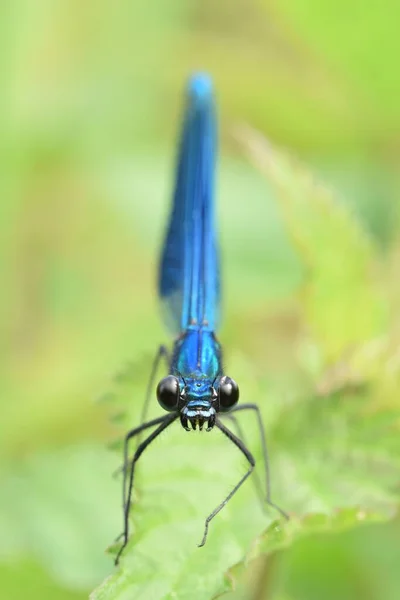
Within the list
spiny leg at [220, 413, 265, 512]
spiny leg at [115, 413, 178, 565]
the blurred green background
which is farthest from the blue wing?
the blurred green background

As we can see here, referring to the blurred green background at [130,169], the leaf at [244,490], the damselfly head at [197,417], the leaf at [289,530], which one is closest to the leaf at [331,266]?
the leaf at [244,490]

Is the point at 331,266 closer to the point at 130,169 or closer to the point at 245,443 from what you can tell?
the point at 245,443

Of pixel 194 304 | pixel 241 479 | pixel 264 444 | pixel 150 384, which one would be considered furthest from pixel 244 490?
pixel 194 304

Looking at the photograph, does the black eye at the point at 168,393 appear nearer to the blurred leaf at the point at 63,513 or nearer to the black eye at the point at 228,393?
the black eye at the point at 228,393

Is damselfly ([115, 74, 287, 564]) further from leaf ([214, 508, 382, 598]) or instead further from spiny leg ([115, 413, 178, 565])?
leaf ([214, 508, 382, 598])

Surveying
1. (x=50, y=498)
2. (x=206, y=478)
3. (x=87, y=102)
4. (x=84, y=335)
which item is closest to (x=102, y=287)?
(x=84, y=335)

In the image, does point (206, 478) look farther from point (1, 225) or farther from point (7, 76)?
point (7, 76)

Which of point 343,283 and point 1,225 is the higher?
point 1,225
